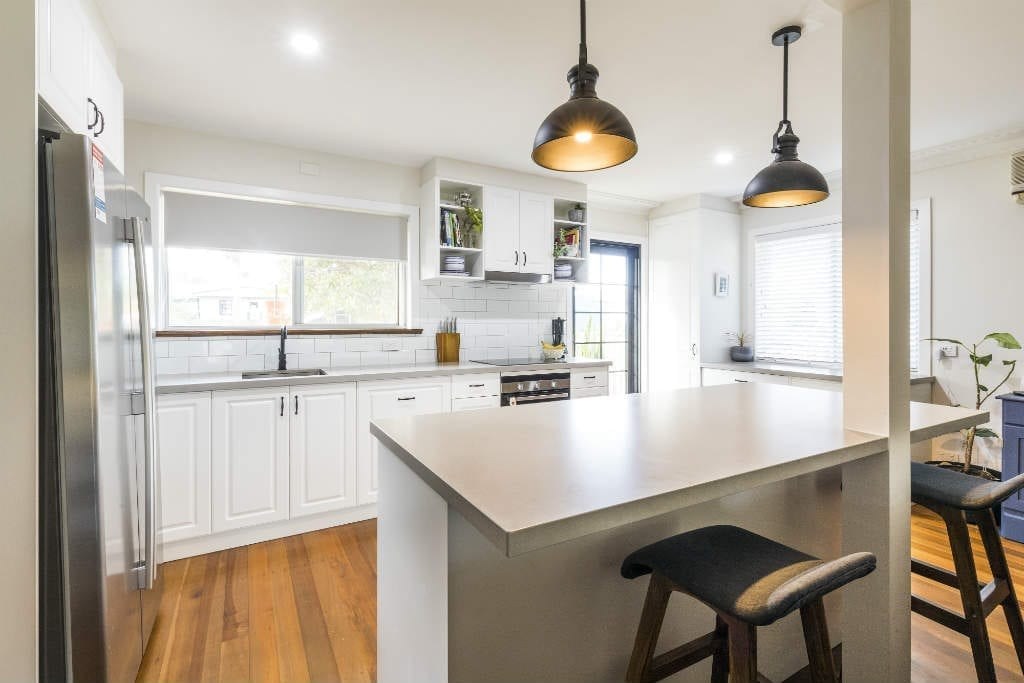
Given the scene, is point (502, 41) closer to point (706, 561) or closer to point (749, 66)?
point (749, 66)

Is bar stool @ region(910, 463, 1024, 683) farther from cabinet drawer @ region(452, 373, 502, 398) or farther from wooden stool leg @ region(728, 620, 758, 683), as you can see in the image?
cabinet drawer @ region(452, 373, 502, 398)

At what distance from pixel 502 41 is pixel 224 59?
4.34 feet

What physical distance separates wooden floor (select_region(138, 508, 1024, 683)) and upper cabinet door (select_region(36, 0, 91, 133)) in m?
1.92

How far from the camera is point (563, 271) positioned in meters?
4.52

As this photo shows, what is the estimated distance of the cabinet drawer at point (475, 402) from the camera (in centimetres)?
359

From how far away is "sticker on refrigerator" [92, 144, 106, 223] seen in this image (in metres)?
1.34

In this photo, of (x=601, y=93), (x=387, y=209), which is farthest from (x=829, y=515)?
(x=387, y=209)

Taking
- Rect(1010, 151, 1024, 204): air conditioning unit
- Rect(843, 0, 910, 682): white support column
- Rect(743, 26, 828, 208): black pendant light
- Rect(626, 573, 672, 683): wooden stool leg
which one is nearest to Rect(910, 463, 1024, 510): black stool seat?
Rect(843, 0, 910, 682): white support column

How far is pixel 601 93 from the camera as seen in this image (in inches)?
110

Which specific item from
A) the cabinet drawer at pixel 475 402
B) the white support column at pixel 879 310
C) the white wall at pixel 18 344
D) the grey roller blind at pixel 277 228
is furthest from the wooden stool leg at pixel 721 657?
the grey roller blind at pixel 277 228

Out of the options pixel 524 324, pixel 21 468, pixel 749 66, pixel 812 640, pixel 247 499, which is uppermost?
pixel 749 66

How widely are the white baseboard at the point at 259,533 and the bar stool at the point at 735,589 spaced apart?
2431 millimetres

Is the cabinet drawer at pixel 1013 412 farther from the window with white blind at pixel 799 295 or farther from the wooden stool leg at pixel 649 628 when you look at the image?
the wooden stool leg at pixel 649 628

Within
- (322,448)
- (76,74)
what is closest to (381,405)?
(322,448)
